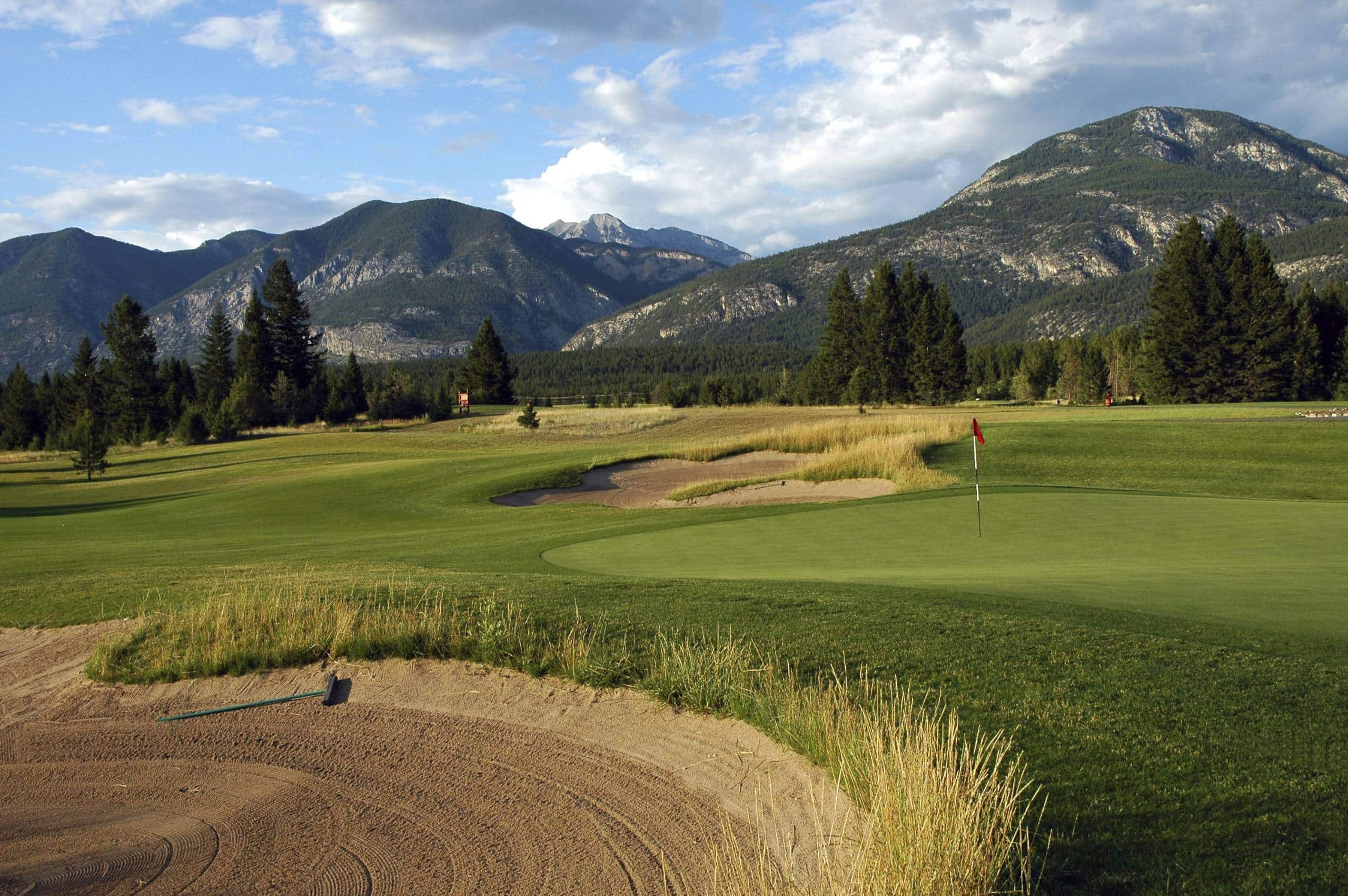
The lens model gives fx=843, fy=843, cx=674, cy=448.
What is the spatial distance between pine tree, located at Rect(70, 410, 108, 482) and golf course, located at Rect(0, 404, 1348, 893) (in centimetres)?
943

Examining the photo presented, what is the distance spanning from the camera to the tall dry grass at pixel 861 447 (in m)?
25.7

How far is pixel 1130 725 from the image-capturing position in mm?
5270

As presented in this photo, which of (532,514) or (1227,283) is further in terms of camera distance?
(1227,283)

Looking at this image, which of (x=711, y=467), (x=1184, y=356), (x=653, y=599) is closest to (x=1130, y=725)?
(x=653, y=599)

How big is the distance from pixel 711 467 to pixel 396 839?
27.8 m

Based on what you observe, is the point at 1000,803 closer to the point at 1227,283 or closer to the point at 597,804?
the point at 597,804

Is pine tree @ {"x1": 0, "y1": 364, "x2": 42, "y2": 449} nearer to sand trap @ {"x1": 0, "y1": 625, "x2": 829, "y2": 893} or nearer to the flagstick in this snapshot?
the flagstick

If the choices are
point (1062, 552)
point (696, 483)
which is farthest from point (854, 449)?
point (1062, 552)

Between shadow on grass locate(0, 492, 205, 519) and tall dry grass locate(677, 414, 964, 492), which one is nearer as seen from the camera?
tall dry grass locate(677, 414, 964, 492)

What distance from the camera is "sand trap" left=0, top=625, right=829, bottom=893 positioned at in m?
4.69

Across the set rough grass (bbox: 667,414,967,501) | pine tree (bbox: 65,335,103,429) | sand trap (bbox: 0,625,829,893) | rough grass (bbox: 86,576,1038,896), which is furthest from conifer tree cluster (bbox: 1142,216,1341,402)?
pine tree (bbox: 65,335,103,429)

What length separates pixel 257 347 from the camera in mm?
79375

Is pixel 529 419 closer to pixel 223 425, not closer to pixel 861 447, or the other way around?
pixel 223 425

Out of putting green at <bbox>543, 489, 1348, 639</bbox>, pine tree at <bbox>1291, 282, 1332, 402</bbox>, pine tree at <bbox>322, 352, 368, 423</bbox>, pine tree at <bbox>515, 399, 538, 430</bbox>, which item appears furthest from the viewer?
pine tree at <bbox>322, 352, 368, 423</bbox>
